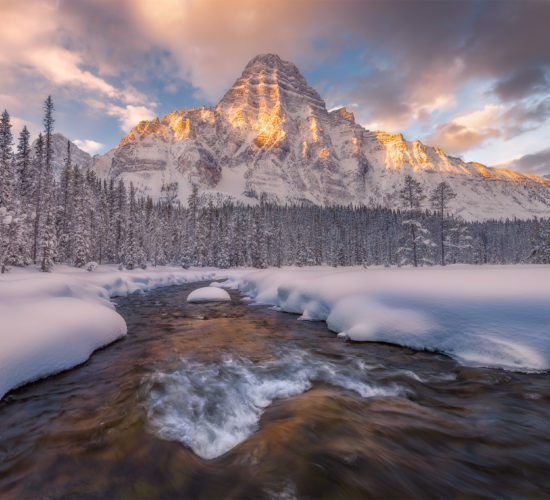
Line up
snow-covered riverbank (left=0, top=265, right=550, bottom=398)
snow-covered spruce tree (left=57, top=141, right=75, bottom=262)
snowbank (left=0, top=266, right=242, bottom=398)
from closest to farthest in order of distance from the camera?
snowbank (left=0, top=266, right=242, bottom=398) → snow-covered riverbank (left=0, top=265, right=550, bottom=398) → snow-covered spruce tree (left=57, top=141, right=75, bottom=262)

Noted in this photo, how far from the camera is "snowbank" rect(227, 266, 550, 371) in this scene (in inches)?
250

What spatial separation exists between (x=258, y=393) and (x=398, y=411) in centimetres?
274

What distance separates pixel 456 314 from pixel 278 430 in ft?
20.3

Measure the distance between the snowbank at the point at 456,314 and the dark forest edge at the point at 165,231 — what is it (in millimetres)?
23929

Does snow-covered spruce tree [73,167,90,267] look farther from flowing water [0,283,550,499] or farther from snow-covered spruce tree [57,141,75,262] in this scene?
flowing water [0,283,550,499]

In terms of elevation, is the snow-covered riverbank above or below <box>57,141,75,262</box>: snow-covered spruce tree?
below

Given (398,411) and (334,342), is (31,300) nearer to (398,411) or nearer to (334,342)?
(334,342)

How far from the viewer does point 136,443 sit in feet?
12.8

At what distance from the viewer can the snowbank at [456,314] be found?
6340 millimetres

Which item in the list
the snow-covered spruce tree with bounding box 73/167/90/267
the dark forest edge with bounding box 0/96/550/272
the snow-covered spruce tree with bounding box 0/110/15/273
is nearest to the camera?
the snow-covered spruce tree with bounding box 0/110/15/273

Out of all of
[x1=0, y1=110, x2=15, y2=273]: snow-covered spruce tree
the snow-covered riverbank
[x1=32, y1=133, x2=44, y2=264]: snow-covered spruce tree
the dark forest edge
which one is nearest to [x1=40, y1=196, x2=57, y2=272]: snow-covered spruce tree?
the dark forest edge

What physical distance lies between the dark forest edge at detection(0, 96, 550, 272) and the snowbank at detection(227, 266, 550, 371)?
23.9 metres

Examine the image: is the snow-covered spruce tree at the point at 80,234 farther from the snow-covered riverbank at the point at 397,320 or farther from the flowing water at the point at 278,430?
the flowing water at the point at 278,430

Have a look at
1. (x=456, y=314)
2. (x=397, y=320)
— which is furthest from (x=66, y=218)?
(x=456, y=314)
